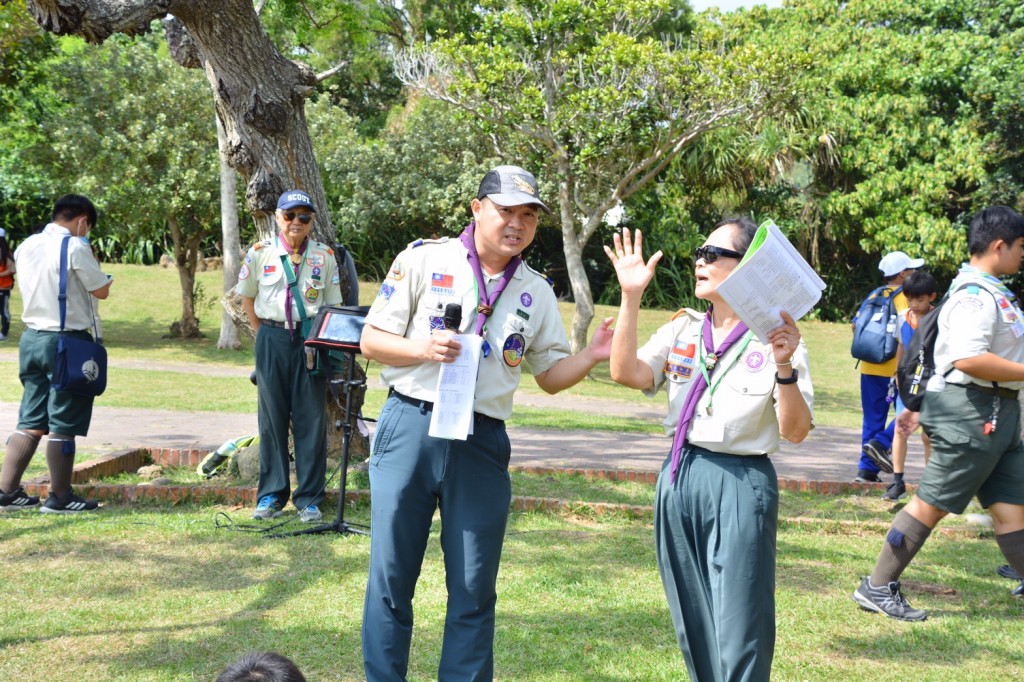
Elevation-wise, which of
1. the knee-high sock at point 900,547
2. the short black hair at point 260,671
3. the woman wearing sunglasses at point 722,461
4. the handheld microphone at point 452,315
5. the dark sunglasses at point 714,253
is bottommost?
the knee-high sock at point 900,547

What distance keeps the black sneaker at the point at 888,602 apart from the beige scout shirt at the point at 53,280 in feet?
16.8

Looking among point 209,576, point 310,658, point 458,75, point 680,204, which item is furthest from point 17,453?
point 680,204

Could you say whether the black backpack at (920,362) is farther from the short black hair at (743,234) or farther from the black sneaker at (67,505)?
the black sneaker at (67,505)

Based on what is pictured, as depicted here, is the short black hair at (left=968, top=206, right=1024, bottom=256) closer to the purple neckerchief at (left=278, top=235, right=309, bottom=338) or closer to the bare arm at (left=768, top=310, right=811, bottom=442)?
the bare arm at (left=768, top=310, right=811, bottom=442)

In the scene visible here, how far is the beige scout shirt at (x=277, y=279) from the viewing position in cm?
676

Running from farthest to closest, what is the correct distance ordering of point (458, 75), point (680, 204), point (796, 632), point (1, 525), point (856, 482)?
point (680, 204)
point (458, 75)
point (856, 482)
point (1, 525)
point (796, 632)

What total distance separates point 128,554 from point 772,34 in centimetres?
2356

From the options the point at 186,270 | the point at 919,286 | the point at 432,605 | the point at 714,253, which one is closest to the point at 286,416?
the point at 432,605

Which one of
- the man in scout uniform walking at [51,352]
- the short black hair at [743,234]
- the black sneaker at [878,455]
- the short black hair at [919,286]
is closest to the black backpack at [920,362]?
the short black hair at [919,286]

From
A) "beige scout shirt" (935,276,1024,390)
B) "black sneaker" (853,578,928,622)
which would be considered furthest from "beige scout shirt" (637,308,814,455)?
"black sneaker" (853,578,928,622)

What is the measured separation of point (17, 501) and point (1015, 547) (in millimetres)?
6123

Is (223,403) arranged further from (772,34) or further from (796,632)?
(772,34)

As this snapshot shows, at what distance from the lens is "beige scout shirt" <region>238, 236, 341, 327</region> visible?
6.76 m

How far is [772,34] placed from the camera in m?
25.7
